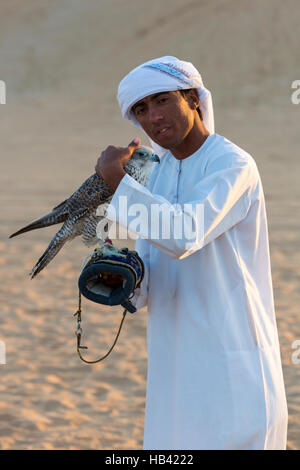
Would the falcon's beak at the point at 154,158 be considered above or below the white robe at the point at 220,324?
above

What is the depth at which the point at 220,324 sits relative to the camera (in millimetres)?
2172

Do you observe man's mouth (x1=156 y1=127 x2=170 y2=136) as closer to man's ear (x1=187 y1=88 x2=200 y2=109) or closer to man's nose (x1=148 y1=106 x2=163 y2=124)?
man's nose (x1=148 y1=106 x2=163 y2=124)

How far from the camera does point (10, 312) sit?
714cm

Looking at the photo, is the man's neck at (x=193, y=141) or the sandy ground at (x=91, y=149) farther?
the sandy ground at (x=91, y=149)

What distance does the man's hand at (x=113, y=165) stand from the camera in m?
2.12

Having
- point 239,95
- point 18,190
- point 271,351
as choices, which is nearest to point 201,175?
point 271,351

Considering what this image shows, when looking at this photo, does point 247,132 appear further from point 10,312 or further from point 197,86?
point 197,86

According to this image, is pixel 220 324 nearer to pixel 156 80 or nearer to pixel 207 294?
pixel 207 294

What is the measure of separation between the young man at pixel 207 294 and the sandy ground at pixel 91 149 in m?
2.60
